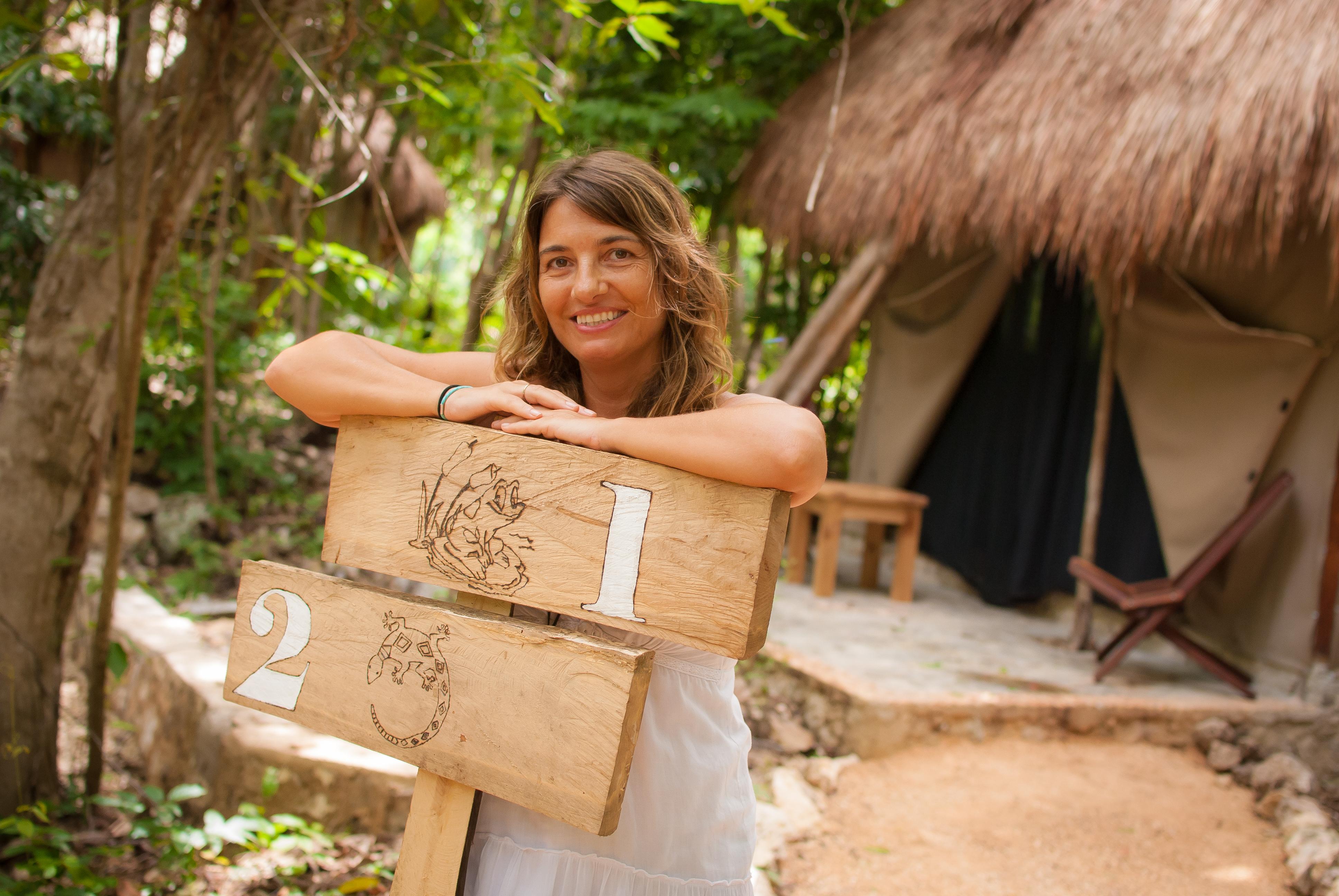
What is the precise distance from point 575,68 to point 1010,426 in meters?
3.42

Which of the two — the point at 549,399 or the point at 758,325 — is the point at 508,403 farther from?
the point at 758,325

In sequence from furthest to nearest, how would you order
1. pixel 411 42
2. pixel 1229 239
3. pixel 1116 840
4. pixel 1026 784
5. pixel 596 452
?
1. pixel 1229 239
2. pixel 1026 784
3. pixel 1116 840
4. pixel 411 42
5. pixel 596 452

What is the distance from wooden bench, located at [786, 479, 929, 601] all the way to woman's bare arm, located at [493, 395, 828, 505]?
370 cm

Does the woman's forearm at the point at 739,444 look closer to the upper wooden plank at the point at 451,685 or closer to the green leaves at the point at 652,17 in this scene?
the upper wooden plank at the point at 451,685

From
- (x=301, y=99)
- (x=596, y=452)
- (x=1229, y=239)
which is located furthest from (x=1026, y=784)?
(x=301, y=99)

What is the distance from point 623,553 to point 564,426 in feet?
0.59

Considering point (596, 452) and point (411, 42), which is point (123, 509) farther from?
point (596, 452)

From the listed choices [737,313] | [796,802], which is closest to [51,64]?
[796,802]

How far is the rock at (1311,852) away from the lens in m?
2.57

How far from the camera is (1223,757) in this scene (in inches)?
134

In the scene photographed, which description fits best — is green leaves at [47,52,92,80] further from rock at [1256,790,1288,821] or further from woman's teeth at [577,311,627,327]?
rock at [1256,790,1288,821]

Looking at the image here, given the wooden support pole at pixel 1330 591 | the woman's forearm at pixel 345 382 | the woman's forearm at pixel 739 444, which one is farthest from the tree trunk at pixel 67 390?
the wooden support pole at pixel 1330 591

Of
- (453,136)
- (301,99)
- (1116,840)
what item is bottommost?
(1116,840)

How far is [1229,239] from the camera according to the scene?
362 centimetres
